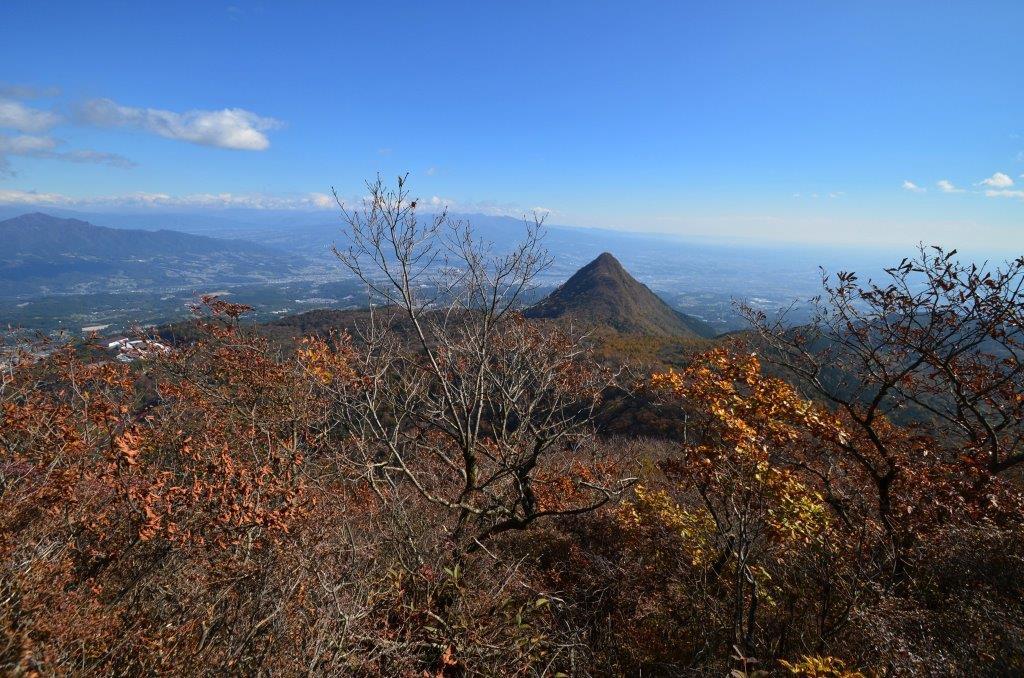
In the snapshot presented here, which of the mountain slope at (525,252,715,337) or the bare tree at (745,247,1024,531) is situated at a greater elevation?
the bare tree at (745,247,1024,531)

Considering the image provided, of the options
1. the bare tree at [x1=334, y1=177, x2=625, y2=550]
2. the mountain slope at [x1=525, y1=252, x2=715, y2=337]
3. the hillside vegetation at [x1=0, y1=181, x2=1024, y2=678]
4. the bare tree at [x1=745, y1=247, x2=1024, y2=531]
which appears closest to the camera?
the hillside vegetation at [x1=0, y1=181, x2=1024, y2=678]

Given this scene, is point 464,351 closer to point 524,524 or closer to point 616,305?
point 524,524

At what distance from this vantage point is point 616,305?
95.4 m

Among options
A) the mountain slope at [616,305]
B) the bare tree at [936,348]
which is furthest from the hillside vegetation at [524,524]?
the mountain slope at [616,305]

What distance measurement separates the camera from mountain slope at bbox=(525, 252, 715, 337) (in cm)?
8969

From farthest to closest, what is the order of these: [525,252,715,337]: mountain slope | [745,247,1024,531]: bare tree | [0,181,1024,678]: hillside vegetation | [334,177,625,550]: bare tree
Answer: [525,252,715,337]: mountain slope
[334,177,625,550]: bare tree
[745,247,1024,531]: bare tree
[0,181,1024,678]: hillside vegetation

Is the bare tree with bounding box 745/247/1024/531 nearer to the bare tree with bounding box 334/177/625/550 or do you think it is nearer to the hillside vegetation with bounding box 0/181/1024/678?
the hillside vegetation with bounding box 0/181/1024/678

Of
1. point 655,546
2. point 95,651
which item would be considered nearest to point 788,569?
point 655,546

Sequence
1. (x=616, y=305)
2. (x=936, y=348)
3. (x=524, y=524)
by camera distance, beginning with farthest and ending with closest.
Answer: (x=616, y=305)
(x=524, y=524)
(x=936, y=348)

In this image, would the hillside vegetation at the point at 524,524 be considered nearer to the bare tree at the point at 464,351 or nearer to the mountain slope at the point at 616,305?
the bare tree at the point at 464,351

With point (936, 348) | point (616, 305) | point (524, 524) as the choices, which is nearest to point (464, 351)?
point (524, 524)

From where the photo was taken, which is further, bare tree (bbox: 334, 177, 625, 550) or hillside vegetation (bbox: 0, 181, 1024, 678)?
bare tree (bbox: 334, 177, 625, 550)

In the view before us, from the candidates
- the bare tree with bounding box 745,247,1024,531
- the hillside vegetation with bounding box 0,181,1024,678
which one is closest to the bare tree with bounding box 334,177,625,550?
the hillside vegetation with bounding box 0,181,1024,678

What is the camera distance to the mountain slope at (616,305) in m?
89.7
